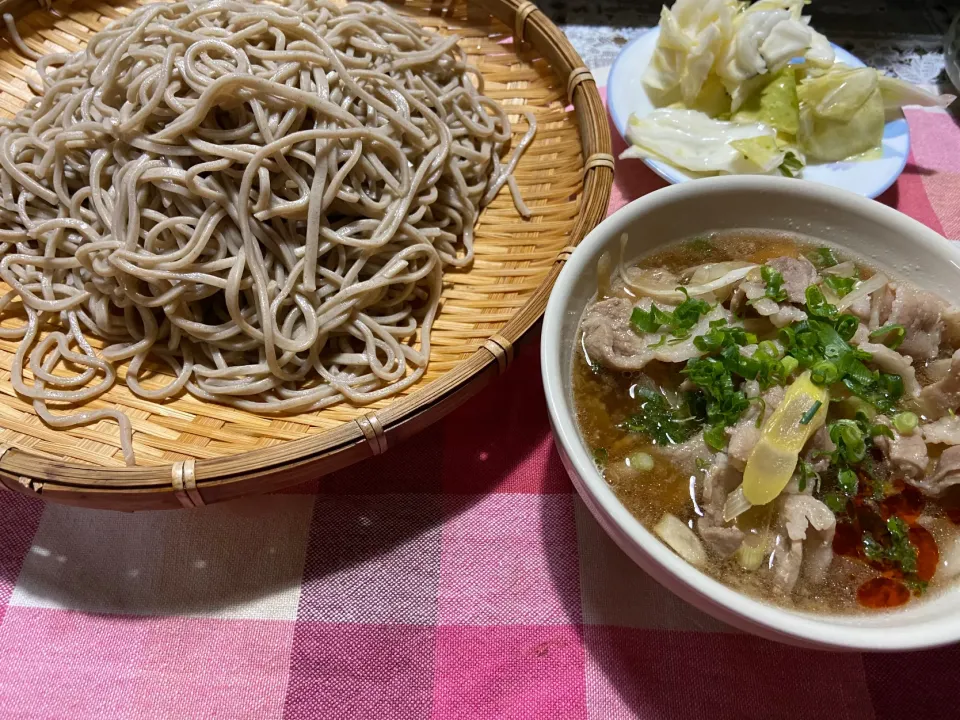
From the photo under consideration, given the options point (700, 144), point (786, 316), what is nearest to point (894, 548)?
point (786, 316)

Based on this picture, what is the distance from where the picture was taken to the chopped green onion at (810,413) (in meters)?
1.10

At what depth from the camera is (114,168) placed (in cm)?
Answer: 165

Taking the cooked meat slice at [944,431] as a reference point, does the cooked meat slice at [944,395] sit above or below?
above

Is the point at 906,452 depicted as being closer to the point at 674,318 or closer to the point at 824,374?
the point at 824,374

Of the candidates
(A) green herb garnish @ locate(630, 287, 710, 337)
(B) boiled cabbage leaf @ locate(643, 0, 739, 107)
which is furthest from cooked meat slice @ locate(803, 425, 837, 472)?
(B) boiled cabbage leaf @ locate(643, 0, 739, 107)

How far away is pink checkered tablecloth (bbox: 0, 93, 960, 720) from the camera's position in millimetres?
1226

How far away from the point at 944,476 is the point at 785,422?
0.33m

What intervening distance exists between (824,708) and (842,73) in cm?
206

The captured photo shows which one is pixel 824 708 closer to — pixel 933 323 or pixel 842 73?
pixel 933 323

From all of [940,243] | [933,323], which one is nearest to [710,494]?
[933,323]

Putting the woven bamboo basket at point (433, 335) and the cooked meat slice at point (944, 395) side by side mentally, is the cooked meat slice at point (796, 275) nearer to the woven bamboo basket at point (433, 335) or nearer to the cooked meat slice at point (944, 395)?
the cooked meat slice at point (944, 395)

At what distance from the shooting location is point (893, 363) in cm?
121

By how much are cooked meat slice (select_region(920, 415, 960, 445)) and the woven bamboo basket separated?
0.80 metres

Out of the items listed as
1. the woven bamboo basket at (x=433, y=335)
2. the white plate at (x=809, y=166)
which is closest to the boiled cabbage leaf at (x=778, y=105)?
the white plate at (x=809, y=166)
